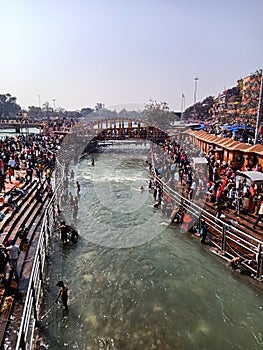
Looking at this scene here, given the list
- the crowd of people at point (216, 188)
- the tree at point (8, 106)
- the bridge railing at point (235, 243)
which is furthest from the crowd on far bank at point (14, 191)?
the tree at point (8, 106)

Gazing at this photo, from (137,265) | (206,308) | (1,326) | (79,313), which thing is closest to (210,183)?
(137,265)

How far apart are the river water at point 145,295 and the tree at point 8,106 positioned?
110047 millimetres

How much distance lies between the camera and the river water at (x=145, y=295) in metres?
8.46

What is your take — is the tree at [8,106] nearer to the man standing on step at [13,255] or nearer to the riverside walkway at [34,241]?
the riverside walkway at [34,241]

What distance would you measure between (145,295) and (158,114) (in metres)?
59.3

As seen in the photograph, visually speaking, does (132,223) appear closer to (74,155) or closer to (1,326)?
(1,326)

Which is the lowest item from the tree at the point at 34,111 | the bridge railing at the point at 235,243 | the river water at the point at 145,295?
the river water at the point at 145,295

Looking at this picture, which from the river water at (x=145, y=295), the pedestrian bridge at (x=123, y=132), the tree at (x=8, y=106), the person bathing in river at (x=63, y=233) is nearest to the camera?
the river water at (x=145, y=295)

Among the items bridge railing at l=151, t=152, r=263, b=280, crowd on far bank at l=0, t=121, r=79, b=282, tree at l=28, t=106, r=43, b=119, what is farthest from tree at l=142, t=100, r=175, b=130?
tree at l=28, t=106, r=43, b=119

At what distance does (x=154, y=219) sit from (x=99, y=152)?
3674 cm

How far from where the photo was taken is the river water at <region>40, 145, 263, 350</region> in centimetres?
846

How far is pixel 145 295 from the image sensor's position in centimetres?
1043

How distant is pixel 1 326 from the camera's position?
7.89 m

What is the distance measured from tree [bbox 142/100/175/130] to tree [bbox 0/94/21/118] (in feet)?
219
